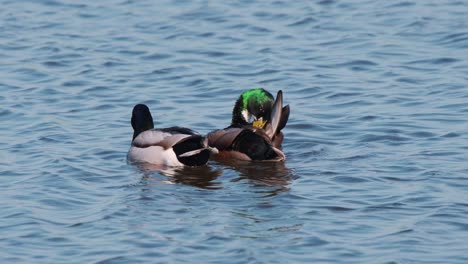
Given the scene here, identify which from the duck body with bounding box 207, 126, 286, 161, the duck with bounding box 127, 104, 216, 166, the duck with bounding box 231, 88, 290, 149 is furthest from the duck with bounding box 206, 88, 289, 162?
the duck with bounding box 127, 104, 216, 166

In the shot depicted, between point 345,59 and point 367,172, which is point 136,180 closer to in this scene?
point 367,172

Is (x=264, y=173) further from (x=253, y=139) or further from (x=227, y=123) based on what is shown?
(x=227, y=123)

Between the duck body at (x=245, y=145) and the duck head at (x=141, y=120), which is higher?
the duck head at (x=141, y=120)

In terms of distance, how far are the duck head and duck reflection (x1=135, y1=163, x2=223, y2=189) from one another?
0.78 meters

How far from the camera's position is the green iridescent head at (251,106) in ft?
45.0

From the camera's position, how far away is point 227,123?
14.3 metres

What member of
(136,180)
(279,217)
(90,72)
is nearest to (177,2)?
(90,72)

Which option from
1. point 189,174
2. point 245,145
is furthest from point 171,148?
point 245,145

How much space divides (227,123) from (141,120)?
1517 millimetres

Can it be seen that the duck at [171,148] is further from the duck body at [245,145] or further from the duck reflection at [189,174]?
the duck body at [245,145]

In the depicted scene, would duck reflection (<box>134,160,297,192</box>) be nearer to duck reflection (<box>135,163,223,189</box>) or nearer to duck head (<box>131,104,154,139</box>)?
duck reflection (<box>135,163,223,189</box>)

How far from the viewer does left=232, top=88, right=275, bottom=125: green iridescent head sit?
13719 mm

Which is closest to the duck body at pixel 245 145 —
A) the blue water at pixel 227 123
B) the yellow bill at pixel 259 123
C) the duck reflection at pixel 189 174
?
the blue water at pixel 227 123

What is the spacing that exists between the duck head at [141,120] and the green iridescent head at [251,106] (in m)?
1.15
